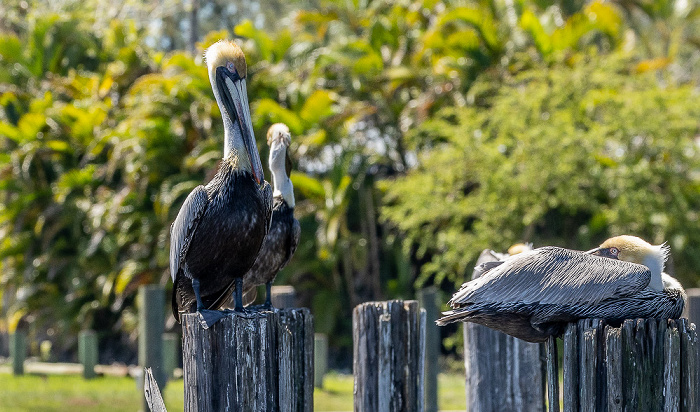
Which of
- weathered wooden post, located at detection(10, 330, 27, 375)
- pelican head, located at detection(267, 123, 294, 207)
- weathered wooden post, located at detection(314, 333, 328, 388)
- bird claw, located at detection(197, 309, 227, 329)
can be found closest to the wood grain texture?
bird claw, located at detection(197, 309, 227, 329)

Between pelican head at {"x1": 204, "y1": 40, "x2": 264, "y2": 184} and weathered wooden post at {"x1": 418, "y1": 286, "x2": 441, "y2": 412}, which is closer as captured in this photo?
pelican head at {"x1": 204, "y1": 40, "x2": 264, "y2": 184}

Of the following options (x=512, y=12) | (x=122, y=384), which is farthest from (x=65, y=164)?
(x=512, y=12)

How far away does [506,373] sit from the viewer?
4.77 metres

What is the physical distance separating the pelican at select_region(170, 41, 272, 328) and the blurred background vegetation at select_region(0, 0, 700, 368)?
8.72 meters

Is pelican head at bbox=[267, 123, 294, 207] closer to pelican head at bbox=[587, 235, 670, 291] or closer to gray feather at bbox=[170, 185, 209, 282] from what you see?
gray feather at bbox=[170, 185, 209, 282]

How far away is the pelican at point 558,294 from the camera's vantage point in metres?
3.20

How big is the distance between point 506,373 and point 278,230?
1558mm

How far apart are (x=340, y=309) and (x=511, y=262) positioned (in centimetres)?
1173

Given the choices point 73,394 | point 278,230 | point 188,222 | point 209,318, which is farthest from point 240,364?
point 73,394

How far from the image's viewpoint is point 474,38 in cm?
1473

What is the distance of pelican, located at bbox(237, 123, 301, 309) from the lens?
5031 mm

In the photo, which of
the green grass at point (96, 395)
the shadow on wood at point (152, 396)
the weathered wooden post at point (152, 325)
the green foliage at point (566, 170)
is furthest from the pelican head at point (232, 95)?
the green foliage at point (566, 170)

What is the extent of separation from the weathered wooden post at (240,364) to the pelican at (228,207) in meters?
0.54

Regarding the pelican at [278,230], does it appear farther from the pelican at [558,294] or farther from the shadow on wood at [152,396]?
the pelican at [558,294]
